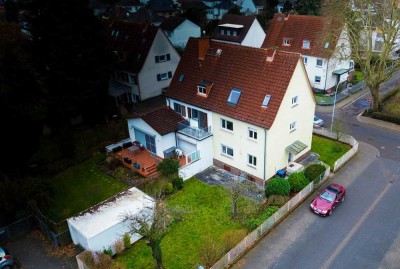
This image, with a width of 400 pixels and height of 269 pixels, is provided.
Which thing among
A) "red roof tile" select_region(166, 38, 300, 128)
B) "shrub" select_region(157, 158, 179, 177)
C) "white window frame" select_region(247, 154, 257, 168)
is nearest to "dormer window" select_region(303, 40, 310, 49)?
"red roof tile" select_region(166, 38, 300, 128)

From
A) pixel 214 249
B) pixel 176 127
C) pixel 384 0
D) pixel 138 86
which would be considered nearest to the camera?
pixel 214 249

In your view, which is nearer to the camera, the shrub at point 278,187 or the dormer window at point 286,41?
the shrub at point 278,187

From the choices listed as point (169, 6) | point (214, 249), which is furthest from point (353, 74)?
point (169, 6)

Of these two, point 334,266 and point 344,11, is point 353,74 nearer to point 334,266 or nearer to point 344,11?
point 344,11

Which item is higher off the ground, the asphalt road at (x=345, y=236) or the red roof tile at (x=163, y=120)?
the red roof tile at (x=163, y=120)

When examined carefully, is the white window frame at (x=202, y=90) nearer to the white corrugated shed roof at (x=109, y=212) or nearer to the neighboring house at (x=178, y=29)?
the white corrugated shed roof at (x=109, y=212)

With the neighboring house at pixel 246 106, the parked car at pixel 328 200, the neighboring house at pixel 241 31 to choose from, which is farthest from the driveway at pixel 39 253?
the neighboring house at pixel 241 31

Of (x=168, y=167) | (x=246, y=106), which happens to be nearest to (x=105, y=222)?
(x=168, y=167)
